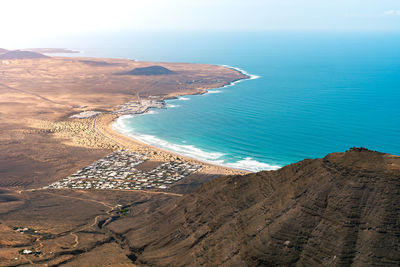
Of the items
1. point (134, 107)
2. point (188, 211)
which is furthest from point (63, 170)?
point (134, 107)

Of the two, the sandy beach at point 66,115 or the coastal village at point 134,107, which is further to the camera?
the coastal village at point 134,107

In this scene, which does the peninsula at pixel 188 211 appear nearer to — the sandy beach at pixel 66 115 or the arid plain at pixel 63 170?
the arid plain at pixel 63 170

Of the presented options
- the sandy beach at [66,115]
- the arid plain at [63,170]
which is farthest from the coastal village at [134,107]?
the arid plain at [63,170]

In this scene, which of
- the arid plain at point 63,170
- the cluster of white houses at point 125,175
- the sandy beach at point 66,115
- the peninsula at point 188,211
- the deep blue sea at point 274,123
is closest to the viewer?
the peninsula at point 188,211

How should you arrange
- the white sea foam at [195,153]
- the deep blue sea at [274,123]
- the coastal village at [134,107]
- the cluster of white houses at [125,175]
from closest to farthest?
the cluster of white houses at [125,175]
the white sea foam at [195,153]
the deep blue sea at [274,123]
the coastal village at [134,107]

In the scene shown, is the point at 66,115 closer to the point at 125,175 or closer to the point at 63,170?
the point at 63,170

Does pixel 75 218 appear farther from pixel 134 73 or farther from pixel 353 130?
pixel 134 73

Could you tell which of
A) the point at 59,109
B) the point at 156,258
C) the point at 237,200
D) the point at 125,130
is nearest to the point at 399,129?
the point at 125,130
